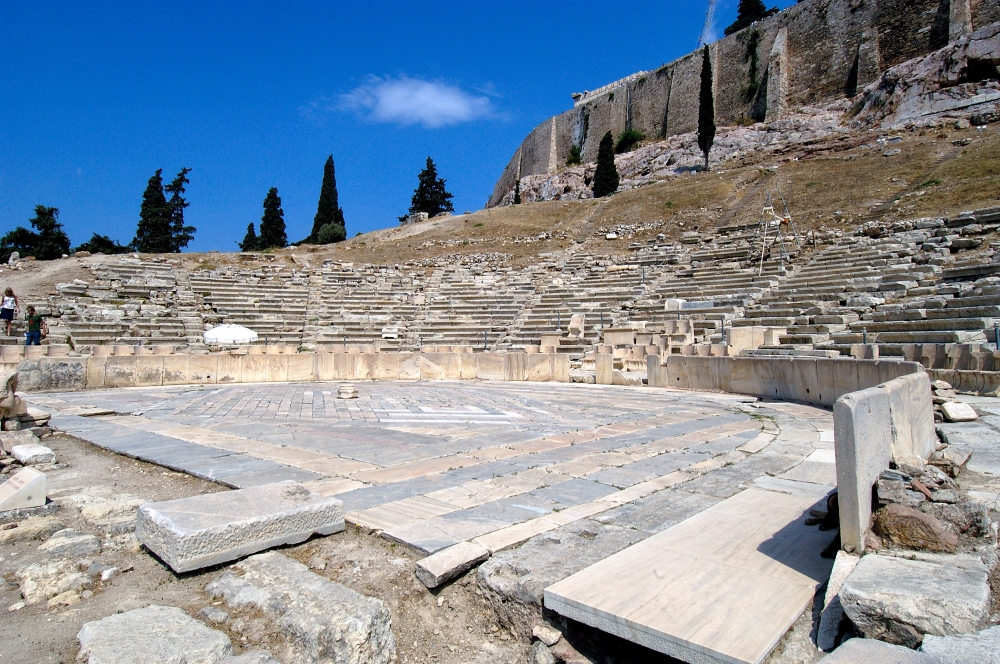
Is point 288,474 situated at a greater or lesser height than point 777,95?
lesser

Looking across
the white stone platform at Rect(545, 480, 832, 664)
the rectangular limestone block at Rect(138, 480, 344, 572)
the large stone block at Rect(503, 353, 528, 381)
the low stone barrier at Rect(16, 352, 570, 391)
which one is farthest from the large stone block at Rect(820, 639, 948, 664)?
the large stone block at Rect(503, 353, 528, 381)

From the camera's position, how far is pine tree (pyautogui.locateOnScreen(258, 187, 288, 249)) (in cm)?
5019

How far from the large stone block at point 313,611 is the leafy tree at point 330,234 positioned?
46585mm

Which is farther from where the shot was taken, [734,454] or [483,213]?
[483,213]

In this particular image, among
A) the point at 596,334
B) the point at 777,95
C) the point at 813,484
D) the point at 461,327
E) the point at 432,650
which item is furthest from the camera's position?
the point at 777,95

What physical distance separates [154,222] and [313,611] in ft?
172

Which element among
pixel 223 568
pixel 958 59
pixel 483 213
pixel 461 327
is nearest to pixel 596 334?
pixel 461 327

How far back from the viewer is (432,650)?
2533 millimetres

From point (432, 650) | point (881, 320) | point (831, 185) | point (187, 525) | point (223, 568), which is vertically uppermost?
point (831, 185)

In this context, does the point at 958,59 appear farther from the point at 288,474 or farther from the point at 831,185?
the point at 288,474

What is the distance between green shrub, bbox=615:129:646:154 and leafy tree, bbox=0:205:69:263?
48468 millimetres

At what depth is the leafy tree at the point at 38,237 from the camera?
1789 inches

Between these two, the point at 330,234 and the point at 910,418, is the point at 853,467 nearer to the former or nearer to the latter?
the point at 910,418

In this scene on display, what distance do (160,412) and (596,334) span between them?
12449 millimetres
